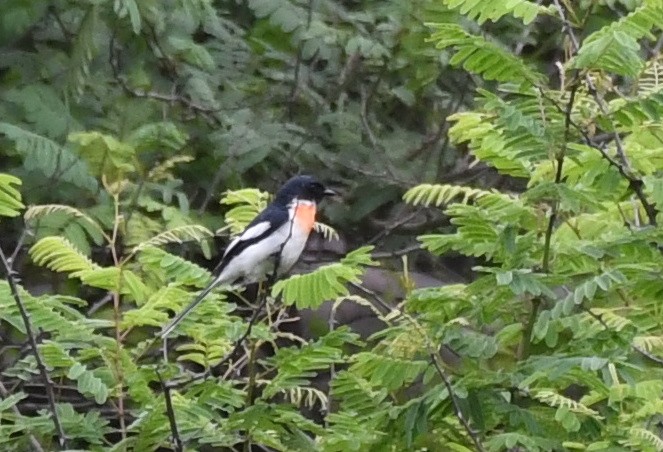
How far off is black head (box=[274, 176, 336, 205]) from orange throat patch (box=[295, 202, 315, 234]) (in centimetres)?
9

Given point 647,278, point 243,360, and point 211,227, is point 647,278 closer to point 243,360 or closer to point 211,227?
point 243,360

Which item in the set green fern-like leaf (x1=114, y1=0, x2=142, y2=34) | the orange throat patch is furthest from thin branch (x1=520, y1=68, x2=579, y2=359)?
green fern-like leaf (x1=114, y1=0, x2=142, y2=34)

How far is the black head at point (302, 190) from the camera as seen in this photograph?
469 centimetres

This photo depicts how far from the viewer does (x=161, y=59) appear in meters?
6.14

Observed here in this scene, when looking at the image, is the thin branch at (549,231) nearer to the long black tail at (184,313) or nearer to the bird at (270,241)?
the long black tail at (184,313)

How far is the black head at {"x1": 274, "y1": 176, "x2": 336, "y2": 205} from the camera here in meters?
4.69

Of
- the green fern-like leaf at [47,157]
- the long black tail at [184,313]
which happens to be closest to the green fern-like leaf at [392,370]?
the long black tail at [184,313]

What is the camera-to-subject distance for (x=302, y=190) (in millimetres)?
4750

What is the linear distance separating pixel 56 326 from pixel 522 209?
116cm

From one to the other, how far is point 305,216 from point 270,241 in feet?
0.78

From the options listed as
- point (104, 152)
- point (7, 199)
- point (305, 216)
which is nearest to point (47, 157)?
point (104, 152)

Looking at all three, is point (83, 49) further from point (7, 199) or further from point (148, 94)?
point (7, 199)

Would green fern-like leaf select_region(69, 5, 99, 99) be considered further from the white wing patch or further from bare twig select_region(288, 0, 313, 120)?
the white wing patch

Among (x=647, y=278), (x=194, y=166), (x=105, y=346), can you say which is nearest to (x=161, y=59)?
(x=194, y=166)
